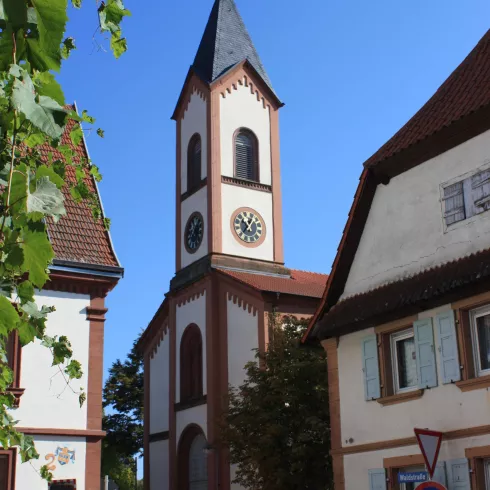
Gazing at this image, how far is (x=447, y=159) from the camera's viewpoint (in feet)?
48.4

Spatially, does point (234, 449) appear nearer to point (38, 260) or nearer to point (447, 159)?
point (447, 159)

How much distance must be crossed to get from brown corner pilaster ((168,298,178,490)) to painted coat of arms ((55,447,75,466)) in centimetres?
1799

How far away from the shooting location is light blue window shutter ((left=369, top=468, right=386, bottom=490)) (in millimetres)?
14922

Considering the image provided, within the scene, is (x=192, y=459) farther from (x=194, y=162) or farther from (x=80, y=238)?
(x=80, y=238)

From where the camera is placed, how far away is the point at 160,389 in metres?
36.5

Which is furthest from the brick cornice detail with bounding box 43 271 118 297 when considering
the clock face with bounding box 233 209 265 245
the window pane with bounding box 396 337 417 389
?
the clock face with bounding box 233 209 265 245

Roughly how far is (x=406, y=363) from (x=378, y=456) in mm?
1629

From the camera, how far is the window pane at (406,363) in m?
14.9

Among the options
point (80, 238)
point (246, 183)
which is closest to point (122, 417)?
point (246, 183)

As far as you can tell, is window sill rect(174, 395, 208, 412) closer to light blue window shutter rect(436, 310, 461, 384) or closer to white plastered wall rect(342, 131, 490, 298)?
white plastered wall rect(342, 131, 490, 298)

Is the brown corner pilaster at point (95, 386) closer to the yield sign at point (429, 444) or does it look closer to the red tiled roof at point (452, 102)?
the red tiled roof at point (452, 102)

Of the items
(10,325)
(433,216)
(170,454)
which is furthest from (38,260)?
(170,454)

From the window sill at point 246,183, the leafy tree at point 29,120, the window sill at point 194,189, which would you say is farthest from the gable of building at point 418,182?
the window sill at point 194,189

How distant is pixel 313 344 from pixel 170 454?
59.0 feet
